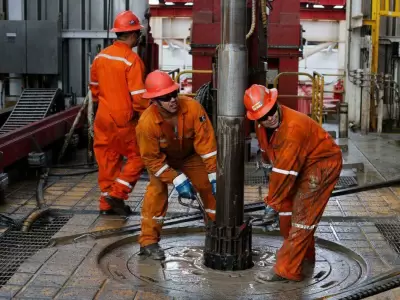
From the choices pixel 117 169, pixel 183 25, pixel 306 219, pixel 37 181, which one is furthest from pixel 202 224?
pixel 183 25

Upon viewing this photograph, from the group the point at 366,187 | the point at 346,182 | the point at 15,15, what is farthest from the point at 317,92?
the point at 15,15

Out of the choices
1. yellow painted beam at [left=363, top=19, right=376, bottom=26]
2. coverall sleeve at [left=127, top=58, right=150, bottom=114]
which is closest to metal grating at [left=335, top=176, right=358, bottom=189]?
coverall sleeve at [left=127, top=58, right=150, bottom=114]

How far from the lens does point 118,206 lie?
7.02 m

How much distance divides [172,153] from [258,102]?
1134mm

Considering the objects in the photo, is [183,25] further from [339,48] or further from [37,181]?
[37,181]

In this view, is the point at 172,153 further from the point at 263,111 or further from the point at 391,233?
the point at 391,233

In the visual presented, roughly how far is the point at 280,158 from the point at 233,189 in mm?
492

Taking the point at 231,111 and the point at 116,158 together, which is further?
the point at 116,158

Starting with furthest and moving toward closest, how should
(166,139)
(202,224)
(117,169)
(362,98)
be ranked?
(362,98)
(117,169)
(202,224)
(166,139)

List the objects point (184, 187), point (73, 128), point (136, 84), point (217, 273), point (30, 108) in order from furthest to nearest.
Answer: point (30, 108), point (73, 128), point (136, 84), point (184, 187), point (217, 273)

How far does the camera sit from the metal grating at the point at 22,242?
553cm

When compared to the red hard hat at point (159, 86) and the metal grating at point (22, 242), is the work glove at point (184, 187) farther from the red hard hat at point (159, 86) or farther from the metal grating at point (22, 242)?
the metal grating at point (22, 242)

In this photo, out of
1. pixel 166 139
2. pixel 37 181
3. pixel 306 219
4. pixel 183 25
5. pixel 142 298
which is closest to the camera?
pixel 142 298

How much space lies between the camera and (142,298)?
4.71 meters
